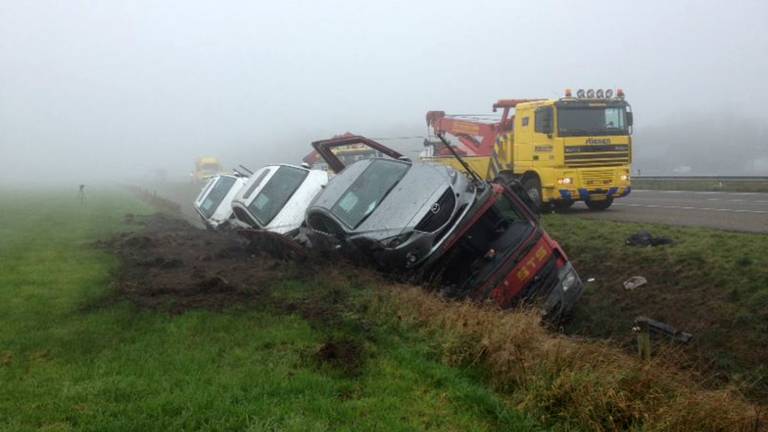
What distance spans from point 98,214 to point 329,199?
627 inches

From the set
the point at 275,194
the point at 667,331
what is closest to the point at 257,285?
the point at 275,194

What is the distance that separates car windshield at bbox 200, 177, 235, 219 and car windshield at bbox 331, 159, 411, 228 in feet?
21.9

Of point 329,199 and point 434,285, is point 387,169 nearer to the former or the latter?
point 329,199

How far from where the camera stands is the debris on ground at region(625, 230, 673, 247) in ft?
35.5

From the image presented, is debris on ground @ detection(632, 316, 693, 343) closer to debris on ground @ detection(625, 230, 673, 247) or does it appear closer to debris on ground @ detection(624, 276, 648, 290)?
debris on ground @ detection(624, 276, 648, 290)

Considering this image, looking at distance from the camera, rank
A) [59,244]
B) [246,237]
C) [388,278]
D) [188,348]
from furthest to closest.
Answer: [59,244] → [246,237] → [388,278] → [188,348]

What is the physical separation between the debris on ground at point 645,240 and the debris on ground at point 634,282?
1.28 metres

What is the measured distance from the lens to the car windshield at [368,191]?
324 inches

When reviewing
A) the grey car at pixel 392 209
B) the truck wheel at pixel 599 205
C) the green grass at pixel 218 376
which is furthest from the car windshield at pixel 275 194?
the truck wheel at pixel 599 205

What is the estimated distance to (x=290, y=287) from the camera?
782 centimetres

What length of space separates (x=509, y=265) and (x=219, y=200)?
8964mm

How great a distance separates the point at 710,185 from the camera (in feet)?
79.6

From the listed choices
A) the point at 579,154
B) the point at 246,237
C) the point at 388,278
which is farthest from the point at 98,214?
the point at 388,278

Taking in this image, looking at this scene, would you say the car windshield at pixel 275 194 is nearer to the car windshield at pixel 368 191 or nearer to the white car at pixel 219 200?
the car windshield at pixel 368 191
